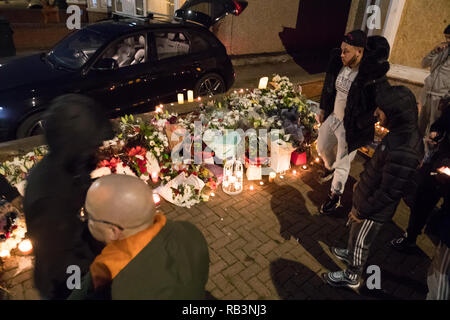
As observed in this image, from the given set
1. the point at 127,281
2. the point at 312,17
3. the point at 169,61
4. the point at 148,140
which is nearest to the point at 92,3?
the point at 312,17

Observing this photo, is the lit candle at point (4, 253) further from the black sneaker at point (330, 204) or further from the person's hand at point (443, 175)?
the person's hand at point (443, 175)

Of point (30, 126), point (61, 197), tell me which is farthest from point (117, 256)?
point (30, 126)

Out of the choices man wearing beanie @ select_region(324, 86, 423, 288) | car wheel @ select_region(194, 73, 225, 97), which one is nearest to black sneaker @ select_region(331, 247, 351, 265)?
man wearing beanie @ select_region(324, 86, 423, 288)

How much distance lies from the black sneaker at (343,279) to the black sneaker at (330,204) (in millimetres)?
1219

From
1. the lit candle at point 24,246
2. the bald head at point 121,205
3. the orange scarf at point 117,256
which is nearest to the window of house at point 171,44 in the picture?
the lit candle at point 24,246

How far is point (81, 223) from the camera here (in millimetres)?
2369

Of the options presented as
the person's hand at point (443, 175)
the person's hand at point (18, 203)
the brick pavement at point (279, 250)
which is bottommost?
the brick pavement at point (279, 250)

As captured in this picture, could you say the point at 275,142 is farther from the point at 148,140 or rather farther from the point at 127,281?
the point at 127,281

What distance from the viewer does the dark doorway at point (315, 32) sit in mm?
13039

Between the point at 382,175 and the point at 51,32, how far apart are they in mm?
13104

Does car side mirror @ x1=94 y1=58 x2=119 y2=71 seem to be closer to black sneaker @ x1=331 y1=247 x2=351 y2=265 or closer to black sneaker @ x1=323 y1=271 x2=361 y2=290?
black sneaker @ x1=331 y1=247 x2=351 y2=265

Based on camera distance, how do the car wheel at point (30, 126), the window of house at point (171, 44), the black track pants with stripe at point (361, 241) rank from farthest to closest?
the window of house at point (171, 44), the car wheel at point (30, 126), the black track pants with stripe at point (361, 241)

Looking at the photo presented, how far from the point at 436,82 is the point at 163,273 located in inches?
225
